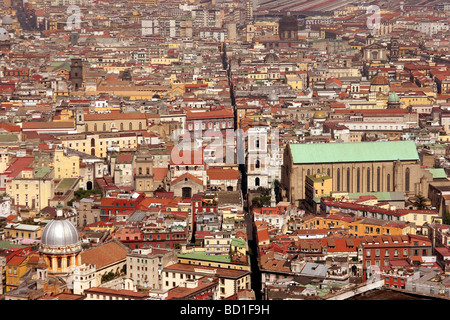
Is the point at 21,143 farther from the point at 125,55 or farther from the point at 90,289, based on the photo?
the point at 125,55

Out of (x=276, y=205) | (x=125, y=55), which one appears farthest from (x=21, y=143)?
(x=125, y=55)

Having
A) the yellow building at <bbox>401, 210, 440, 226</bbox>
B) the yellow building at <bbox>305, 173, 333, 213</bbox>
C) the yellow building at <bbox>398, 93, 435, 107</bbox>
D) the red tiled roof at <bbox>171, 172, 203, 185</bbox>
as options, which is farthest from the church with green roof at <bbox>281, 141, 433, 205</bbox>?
the yellow building at <bbox>398, 93, 435, 107</bbox>

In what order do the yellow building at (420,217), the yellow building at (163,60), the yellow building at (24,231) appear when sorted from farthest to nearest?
the yellow building at (163,60)
the yellow building at (420,217)
the yellow building at (24,231)

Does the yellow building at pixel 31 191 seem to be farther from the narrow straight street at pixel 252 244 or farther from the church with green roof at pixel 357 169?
the church with green roof at pixel 357 169

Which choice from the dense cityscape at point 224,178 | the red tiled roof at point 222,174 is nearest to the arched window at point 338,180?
the dense cityscape at point 224,178

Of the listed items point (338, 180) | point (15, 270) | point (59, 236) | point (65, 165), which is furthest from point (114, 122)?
point (59, 236)

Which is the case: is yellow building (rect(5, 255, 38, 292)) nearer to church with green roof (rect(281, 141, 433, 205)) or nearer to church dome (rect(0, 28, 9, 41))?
church with green roof (rect(281, 141, 433, 205))

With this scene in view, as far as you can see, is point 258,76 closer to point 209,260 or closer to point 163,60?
point 163,60
